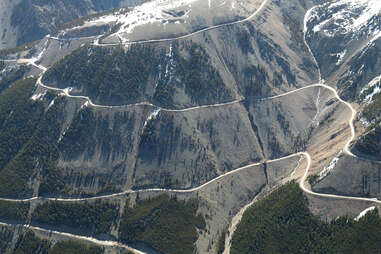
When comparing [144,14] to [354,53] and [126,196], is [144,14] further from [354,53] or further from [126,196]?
[354,53]

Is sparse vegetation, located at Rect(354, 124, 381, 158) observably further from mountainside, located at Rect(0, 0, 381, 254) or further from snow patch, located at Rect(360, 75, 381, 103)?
snow patch, located at Rect(360, 75, 381, 103)

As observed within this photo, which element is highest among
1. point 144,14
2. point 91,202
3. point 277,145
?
point 144,14

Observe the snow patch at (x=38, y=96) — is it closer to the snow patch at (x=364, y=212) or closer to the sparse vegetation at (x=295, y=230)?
the sparse vegetation at (x=295, y=230)

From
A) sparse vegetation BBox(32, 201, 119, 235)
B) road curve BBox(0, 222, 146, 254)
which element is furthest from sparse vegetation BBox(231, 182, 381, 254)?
sparse vegetation BBox(32, 201, 119, 235)

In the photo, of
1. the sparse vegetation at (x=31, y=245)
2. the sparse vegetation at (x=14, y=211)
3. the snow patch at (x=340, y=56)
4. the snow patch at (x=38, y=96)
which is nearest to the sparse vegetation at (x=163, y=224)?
the sparse vegetation at (x=31, y=245)

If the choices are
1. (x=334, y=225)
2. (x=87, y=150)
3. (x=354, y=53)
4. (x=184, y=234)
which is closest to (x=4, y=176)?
(x=87, y=150)

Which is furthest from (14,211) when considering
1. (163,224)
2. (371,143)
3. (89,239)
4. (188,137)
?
(371,143)

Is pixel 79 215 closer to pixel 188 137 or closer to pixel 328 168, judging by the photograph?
pixel 188 137
